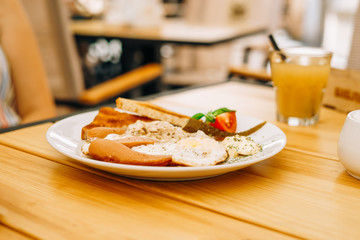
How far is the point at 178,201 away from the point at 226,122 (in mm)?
290

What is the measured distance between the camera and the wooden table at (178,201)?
1.62 feet

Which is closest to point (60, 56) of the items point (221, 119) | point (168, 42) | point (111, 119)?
point (168, 42)

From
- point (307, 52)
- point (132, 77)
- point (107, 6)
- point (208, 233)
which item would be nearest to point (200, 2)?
point (107, 6)

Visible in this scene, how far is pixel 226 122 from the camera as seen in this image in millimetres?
816

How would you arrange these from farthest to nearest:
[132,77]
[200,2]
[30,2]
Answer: [200,2]
[132,77]
[30,2]

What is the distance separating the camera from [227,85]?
154 cm

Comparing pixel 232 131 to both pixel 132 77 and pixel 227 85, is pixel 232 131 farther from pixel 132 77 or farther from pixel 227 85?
pixel 132 77

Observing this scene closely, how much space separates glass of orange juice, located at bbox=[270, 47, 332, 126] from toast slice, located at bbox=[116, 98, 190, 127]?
0.38 meters

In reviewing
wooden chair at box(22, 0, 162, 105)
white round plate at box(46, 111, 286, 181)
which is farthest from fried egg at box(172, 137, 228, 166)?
wooden chair at box(22, 0, 162, 105)

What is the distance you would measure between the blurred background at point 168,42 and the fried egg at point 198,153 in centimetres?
136

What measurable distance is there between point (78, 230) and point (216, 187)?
0.79 ft

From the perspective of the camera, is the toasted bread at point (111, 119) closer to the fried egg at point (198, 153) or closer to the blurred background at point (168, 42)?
the fried egg at point (198, 153)

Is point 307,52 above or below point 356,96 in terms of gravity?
above

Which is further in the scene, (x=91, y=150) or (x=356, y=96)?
(x=356, y=96)
